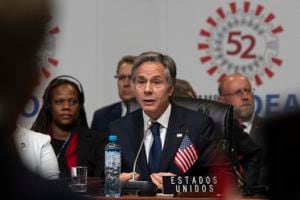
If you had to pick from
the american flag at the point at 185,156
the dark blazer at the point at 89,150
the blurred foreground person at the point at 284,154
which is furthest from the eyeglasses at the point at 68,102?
the blurred foreground person at the point at 284,154

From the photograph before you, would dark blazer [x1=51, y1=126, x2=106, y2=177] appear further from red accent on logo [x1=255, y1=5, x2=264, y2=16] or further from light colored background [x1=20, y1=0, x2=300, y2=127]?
red accent on logo [x1=255, y1=5, x2=264, y2=16]

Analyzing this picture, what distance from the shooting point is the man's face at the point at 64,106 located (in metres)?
6.25

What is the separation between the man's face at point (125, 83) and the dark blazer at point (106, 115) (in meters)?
0.11

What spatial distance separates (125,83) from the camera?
7.21 meters

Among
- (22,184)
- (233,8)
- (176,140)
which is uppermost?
(233,8)

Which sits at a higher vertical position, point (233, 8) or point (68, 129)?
point (233, 8)

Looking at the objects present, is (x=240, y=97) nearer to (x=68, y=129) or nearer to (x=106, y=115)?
(x=106, y=115)

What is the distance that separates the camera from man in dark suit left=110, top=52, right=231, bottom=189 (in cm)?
498

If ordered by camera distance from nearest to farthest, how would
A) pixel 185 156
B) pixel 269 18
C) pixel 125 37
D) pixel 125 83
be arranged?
pixel 185 156, pixel 125 83, pixel 269 18, pixel 125 37

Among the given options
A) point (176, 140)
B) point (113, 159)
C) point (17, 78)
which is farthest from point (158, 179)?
point (17, 78)

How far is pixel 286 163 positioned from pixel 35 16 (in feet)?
1.21

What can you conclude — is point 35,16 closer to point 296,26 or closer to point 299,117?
point 299,117

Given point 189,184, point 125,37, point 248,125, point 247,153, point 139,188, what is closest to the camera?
point 189,184

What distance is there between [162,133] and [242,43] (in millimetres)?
2584
